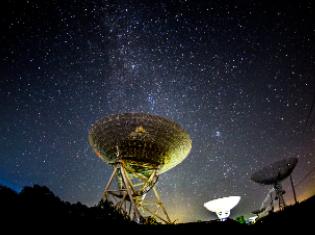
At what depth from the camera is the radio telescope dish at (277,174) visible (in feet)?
73.7

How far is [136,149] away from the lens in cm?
2122

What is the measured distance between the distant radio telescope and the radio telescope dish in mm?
6731

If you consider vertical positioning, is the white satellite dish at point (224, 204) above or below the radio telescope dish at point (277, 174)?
below

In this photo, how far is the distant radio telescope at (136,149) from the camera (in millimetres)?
20047

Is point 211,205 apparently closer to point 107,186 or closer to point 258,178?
point 258,178

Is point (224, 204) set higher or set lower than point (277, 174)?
lower

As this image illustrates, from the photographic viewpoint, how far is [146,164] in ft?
72.4

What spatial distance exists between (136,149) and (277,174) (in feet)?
37.7

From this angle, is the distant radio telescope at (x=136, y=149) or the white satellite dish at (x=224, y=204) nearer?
the distant radio telescope at (x=136, y=149)

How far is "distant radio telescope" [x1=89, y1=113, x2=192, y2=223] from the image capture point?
65.8ft

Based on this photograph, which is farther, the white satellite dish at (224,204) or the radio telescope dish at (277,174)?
the white satellite dish at (224,204)

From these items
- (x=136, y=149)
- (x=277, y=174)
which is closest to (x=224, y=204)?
(x=277, y=174)

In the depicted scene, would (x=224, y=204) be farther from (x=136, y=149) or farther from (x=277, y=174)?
(x=136, y=149)

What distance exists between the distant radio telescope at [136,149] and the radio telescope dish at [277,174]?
6731 mm
